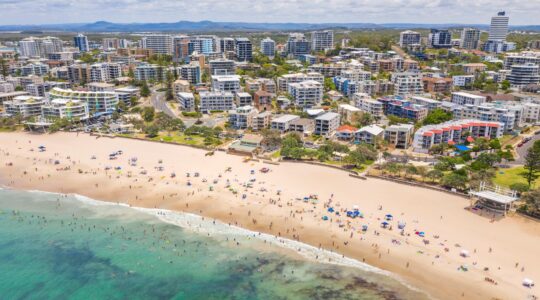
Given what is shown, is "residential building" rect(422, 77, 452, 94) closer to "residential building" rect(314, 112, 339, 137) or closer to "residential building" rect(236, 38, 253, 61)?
"residential building" rect(314, 112, 339, 137)

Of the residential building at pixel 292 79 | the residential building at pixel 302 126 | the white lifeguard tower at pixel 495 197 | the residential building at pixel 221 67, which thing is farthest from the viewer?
the residential building at pixel 221 67

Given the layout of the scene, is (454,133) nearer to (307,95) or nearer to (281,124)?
(281,124)

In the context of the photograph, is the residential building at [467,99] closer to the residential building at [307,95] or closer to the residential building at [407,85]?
the residential building at [407,85]

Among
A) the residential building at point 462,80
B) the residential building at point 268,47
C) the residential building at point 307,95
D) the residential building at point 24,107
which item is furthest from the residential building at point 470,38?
the residential building at point 24,107

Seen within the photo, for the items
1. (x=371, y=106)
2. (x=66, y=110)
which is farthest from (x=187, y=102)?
(x=371, y=106)

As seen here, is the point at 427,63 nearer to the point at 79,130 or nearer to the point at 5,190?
the point at 79,130

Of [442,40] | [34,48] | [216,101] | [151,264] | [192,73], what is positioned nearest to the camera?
[151,264]

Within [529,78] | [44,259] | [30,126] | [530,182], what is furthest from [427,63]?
[44,259]
